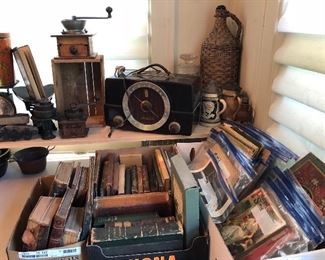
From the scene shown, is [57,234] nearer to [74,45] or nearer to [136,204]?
[136,204]

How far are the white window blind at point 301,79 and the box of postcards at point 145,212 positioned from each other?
1.11 ft

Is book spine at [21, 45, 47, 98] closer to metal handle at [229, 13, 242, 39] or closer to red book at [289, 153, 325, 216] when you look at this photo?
metal handle at [229, 13, 242, 39]

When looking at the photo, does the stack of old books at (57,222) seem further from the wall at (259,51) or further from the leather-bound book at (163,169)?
the wall at (259,51)

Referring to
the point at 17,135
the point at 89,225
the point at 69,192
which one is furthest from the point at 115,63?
the point at 89,225

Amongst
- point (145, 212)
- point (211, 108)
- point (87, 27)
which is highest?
point (87, 27)

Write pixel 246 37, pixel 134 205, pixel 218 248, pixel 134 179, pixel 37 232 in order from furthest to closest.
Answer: pixel 246 37 → pixel 134 179 → pixel 134 205 → pixel 37 232 → pixel 218 248

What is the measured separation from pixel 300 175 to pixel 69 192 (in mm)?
689

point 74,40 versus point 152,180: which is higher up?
point 74,40

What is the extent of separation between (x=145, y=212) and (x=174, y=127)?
368 millimetres

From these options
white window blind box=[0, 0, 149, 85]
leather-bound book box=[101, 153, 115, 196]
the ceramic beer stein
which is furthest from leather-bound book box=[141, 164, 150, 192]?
white window blind box=[0, 0, 149, 85]

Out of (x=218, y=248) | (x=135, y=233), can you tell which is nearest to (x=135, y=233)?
(x=135, y=233)

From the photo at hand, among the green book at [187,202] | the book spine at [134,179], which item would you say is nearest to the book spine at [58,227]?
the book spine at [134,179]

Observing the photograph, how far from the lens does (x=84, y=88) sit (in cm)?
146

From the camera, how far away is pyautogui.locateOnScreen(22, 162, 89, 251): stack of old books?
928mm
